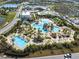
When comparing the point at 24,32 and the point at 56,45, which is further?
the point at 24,32

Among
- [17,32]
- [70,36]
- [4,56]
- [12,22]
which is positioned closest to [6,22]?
[12,22]

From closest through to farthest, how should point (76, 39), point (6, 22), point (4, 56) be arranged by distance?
point (4, 56) < point (76, 39) < point (6, 22)

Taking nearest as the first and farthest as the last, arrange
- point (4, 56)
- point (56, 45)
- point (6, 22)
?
point (4, 56), point (56, 45), point (6, 22)

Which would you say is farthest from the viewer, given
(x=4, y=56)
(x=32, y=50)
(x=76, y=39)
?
(x=76, y=39)

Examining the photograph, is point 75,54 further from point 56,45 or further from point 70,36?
point 70,36

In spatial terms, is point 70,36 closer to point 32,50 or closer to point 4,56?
point 32,50

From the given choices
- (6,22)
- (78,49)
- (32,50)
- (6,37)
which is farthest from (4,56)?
(6,22)
